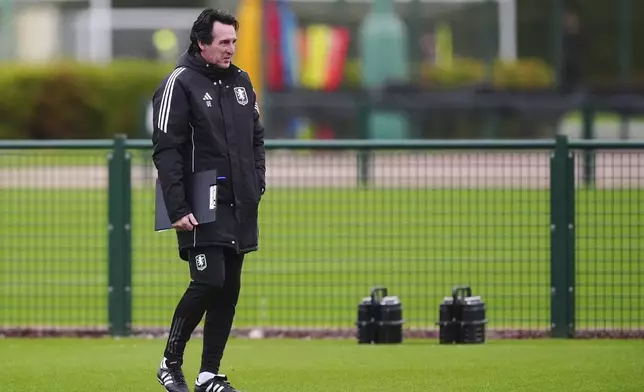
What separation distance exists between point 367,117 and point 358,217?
17.0 m

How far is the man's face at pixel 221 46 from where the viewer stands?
7449 millimetres

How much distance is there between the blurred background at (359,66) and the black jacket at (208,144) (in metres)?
17.2

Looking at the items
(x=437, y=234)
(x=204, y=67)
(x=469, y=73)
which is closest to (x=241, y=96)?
(x=204, y=67)

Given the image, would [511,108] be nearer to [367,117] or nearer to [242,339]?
[367,117]

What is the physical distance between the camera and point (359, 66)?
1483 inches

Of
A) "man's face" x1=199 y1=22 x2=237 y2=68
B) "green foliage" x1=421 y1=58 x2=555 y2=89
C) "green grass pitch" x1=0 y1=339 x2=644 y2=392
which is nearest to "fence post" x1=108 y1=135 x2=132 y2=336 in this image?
"green grass pitch" x1=0 y1=339 x2=644 y2=392

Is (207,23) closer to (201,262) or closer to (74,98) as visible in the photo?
(201,262)

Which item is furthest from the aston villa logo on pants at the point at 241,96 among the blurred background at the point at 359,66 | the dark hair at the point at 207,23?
the blurred background at the point at 359,66

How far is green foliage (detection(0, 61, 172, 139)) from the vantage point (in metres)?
33.5

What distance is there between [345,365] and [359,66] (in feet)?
94.8

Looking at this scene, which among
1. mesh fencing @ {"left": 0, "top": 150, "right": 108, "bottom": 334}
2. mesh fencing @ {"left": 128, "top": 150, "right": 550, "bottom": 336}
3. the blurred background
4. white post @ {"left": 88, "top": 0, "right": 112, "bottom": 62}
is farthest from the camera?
white post @ {"left": 88, "top": 0, "right": 112, "bottom": 62}

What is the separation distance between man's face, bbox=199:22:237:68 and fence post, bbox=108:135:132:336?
3.25m

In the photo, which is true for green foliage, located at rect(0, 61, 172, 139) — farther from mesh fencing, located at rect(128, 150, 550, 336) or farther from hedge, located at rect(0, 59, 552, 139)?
mesh fencing, located at rect(128, 150, 550, 336)

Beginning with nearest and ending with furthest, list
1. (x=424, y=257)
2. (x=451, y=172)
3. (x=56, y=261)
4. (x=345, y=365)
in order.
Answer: (x=345, y=365)
(x=451, y=172)
(x=424, y=257)
(x=56, y=261)
